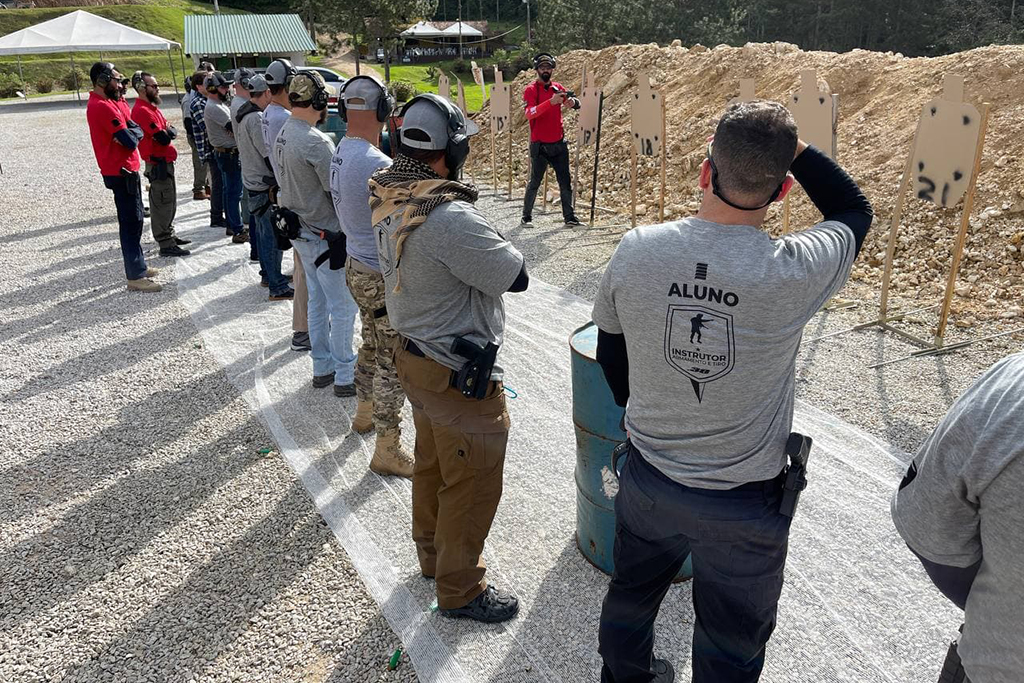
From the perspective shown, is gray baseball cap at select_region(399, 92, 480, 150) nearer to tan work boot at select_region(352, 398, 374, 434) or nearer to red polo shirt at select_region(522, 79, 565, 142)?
tan work boot at select_region(352, 398, 374, 434)

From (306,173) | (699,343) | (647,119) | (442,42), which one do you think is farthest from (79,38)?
(699,343)

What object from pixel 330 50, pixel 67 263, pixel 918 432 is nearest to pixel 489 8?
pixel 330 50

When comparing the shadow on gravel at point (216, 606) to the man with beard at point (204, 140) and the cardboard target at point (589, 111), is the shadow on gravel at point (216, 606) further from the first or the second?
the cardboard target at point (589, 111)

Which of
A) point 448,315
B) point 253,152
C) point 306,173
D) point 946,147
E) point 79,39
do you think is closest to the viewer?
point 448,315

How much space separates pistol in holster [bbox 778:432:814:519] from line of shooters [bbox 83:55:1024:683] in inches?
0.6

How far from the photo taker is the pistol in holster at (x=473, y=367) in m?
2.69

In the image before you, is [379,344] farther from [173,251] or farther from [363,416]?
[173,251]

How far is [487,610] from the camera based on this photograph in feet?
9.84

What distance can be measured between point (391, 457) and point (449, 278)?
1755mm

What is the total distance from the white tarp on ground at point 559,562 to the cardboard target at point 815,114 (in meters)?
2.82

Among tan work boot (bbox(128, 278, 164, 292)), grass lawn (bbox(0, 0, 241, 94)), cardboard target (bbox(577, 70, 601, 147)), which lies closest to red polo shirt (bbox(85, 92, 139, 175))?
tan work boot (bbox(128, 278, 164, 292))

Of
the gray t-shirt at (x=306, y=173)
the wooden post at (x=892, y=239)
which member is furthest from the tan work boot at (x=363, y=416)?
the wooden post at (x=892, y=239)

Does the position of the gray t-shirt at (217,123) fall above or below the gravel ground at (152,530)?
above

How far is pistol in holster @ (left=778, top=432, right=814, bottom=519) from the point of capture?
1921mm
